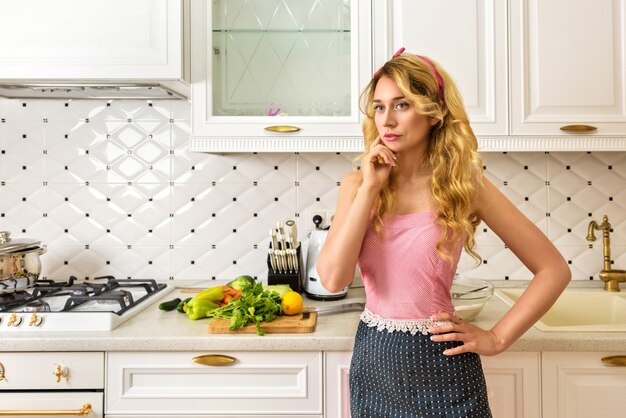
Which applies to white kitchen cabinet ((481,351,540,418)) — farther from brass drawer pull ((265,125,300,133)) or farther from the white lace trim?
brass drawer pull ((265,125,300,133))

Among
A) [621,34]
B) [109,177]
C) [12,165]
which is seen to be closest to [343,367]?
[109,177]

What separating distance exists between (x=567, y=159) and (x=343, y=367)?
128 cm

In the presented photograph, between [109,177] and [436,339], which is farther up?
[109,177]

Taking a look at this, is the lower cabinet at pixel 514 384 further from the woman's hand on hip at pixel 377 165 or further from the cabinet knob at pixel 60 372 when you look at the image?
the cabinet knob at pixel 60 372

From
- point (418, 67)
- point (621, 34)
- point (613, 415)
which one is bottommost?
point (613, 415)

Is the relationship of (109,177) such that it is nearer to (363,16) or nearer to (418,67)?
(363,16)

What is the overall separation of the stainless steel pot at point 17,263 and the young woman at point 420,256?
3.64 feet

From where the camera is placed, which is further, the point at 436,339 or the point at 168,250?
the point at 168,250

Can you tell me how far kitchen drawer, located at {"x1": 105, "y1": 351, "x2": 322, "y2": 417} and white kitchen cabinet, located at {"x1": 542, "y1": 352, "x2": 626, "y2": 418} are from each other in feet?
2.05

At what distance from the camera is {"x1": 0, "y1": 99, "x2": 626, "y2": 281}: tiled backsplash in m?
1.81

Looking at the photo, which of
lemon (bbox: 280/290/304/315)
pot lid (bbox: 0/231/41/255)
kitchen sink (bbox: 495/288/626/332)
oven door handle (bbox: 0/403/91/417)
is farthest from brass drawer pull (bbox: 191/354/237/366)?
kitchen sink (bbox: 495/288/626/332)

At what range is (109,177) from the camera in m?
1.83

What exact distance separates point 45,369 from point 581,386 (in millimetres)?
1446

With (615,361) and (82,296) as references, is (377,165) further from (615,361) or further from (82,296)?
(82,296)
